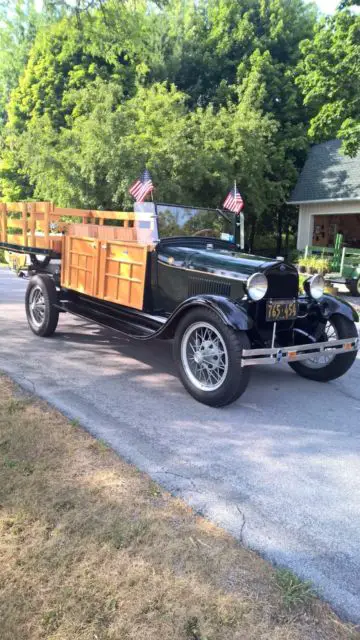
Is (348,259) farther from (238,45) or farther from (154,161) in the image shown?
(238,45)

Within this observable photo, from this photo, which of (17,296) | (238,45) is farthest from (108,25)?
(238,45)

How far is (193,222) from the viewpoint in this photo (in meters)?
6.34

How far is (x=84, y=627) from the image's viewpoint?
1.99 m

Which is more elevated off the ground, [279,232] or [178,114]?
[178,114]

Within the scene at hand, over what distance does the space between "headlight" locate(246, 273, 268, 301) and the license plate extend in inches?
8.6

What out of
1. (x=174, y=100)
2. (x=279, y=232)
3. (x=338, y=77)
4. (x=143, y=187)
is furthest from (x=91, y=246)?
(x=279, y=232)

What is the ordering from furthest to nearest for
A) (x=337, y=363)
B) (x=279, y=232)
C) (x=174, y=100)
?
(x=279, y=232) < (x=174, y=100) < (x=337, y=363)

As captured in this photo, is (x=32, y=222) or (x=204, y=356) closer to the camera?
(x=204, y=356)

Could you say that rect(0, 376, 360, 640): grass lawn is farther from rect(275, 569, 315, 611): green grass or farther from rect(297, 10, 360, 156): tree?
rect(297, 10, 360, 156): tree

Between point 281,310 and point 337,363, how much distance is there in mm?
1018

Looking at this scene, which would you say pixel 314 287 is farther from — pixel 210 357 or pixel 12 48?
pixel 12 48

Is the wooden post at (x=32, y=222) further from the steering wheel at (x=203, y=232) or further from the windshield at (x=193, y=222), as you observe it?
the steering wheel at (x=203, y=232)

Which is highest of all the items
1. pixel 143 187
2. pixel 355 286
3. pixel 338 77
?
pixel 338 77

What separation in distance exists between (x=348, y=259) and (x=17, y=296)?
9518 millimetres
